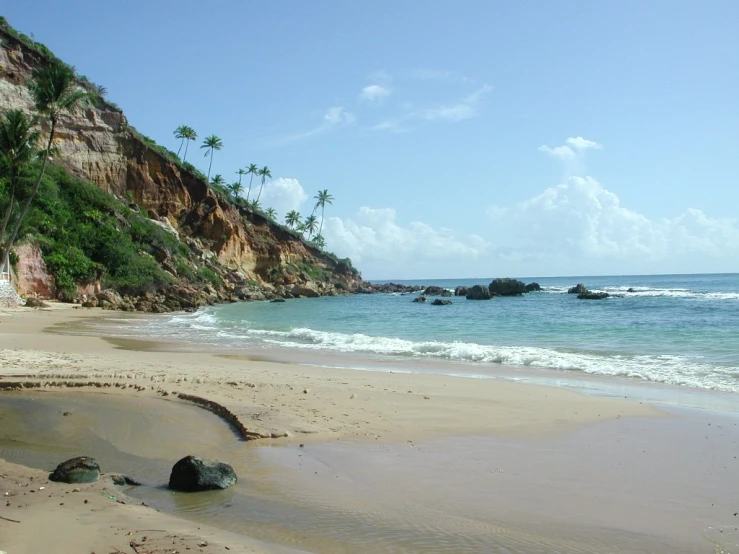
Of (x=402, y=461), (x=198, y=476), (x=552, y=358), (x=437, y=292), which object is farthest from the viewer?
(x=437, y=292)

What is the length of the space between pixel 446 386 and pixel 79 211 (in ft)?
135

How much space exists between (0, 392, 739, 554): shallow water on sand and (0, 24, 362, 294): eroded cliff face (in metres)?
38.7

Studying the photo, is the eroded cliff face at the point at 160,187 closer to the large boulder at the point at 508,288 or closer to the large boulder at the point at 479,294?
the large boulder at the point at 479,294

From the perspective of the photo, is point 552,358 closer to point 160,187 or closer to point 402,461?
point 402,461

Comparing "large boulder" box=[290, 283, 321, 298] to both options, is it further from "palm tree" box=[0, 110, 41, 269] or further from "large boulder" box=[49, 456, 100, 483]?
"large boulder" box=[49, 456, 100, 483]

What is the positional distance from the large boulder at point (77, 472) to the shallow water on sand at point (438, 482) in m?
0.44

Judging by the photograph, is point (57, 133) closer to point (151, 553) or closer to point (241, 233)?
point (241, 233)

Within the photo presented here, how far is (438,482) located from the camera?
5.88 m

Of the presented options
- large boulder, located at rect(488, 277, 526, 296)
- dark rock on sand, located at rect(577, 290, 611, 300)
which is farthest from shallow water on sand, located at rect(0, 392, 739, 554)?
large boulder, located at rect(488, 277, 526, 296)

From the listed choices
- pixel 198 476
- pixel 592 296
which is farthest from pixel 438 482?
pixel 592 296

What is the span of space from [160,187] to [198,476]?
2277 inches

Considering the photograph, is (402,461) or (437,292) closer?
(402,461)

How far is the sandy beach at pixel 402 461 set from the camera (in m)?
4.50

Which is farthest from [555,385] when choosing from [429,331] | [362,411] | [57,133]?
[57,133]
